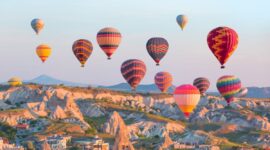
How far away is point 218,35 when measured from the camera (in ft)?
359

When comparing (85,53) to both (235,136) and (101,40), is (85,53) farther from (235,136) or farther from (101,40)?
(235,136)

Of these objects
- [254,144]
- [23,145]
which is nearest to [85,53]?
[23,145]

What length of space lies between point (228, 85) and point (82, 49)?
34.2 meters

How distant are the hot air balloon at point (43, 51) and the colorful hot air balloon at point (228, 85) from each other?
5162 cm

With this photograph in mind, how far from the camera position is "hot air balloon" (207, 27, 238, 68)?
107562 millimetres

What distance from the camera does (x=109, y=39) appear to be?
447 ft

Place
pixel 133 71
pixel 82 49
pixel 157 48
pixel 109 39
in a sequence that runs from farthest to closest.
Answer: pixel 82 49 < pixel 133 71 < pixel 157 48 < pixel 109 39

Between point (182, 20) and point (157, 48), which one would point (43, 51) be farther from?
point (157, 48)

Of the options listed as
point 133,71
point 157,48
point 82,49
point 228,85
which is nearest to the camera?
point 228,85

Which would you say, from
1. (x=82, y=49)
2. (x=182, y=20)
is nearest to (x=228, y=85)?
(x=182, y=20)

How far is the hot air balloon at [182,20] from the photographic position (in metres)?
165

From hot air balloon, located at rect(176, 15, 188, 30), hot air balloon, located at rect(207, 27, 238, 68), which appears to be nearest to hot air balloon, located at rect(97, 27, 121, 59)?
hot air balloon, located at rect(207, 27, 238, 68)

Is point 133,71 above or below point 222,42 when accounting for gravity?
below

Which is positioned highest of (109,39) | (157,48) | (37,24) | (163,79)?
(37,24)
